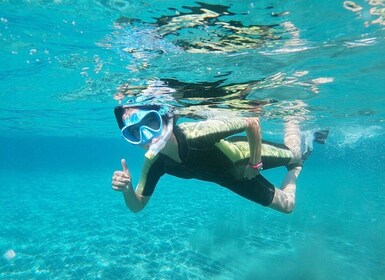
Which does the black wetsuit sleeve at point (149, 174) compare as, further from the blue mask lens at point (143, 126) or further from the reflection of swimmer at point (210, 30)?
the reflection of swimmer at point (210, 30)

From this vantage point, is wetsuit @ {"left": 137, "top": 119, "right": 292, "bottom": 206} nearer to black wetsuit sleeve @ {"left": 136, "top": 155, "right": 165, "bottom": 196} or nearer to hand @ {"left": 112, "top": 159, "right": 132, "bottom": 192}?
black wetsuit sleeve @ {"left": 136, "top": 155, "right": 165, "bottom": 196}

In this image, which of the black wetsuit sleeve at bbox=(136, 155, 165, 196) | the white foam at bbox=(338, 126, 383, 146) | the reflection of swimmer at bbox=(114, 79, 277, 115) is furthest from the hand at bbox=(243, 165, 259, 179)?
the white foam at bbox=(338, 126, 383, 146)

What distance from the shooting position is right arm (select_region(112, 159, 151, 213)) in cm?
622

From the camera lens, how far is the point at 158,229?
1655 cm

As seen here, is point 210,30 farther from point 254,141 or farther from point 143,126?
point 143,126

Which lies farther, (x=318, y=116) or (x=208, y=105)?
(x=318, y=116)

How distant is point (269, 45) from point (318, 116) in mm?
14515

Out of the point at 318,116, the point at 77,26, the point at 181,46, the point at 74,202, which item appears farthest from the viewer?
the point at 74,202

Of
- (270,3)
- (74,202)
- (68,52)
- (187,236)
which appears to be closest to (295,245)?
(187,236)

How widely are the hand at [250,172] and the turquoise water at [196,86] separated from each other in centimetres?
340

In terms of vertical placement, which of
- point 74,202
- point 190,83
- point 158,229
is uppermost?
point 190,83

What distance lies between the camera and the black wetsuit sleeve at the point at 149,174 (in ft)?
23.9

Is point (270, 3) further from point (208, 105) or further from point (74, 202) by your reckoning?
point (74, 202)

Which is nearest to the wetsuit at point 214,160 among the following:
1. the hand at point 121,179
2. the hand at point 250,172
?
the hand at point 250,172
